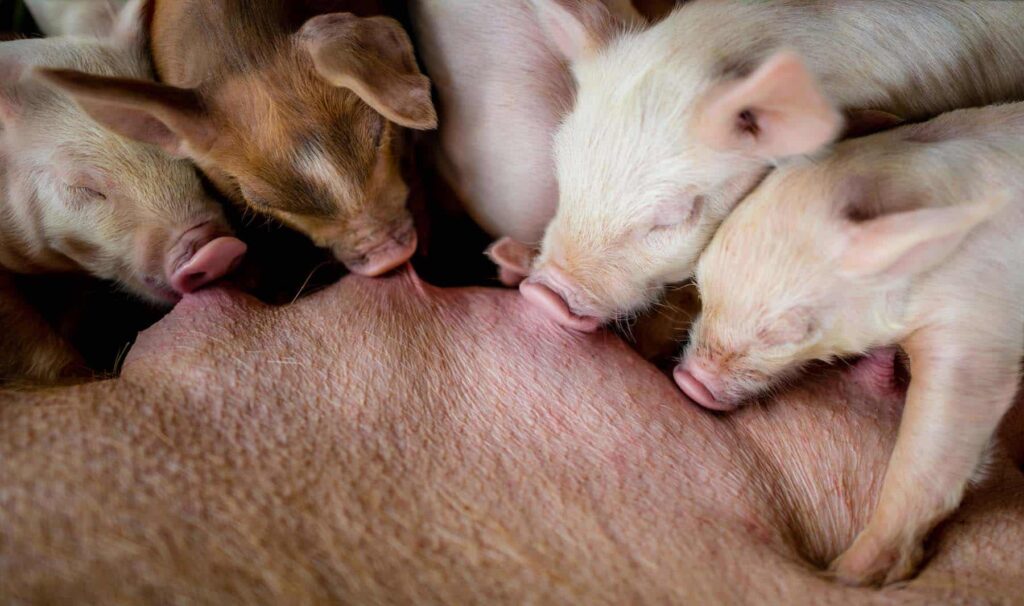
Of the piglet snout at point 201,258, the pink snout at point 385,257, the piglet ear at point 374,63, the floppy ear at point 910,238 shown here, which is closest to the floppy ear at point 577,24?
the piglet ear at point 374,63

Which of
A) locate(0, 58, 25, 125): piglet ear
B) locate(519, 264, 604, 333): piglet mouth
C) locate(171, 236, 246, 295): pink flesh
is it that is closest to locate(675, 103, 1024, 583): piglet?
locate(519, 264, 604, 333): piglet mouth

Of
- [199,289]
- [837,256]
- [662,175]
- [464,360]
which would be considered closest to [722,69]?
[662,175]

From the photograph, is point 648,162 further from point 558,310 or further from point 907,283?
point 907,283

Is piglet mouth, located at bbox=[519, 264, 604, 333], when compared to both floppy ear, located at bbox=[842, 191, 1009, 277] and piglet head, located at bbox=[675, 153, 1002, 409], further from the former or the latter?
floppy ear, located at bbox=[842, 191, 1009, 277]

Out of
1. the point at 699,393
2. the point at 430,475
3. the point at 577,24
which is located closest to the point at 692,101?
the point at 577,24

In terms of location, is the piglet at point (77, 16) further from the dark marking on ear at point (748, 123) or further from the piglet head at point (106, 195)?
the dark marking on ear at point (748, 123)

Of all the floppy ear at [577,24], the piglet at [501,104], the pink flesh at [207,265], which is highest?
the floppy ear at [577,24]
